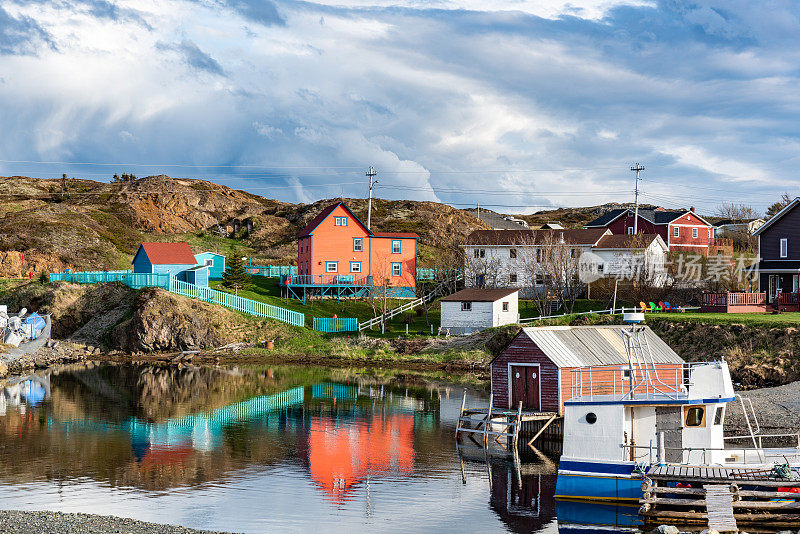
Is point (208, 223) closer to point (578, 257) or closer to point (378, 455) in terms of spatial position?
point (578, 257)

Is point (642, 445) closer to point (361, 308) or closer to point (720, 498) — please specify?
point (720, 498)

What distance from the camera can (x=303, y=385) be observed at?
53.1 metres

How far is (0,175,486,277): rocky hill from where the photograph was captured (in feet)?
333

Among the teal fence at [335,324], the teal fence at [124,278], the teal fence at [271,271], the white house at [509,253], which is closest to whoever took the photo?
the teal fence at [335,324]

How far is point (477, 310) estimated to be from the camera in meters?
65.8

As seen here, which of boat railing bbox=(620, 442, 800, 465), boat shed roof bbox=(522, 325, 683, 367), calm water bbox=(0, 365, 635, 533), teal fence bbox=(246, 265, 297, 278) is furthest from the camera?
teal fence bbox=(246, 265, 297, 278)

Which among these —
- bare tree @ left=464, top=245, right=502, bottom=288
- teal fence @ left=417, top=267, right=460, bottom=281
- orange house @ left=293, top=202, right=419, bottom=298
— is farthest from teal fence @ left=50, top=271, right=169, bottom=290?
bare tree @ left=464, top=245, right=502, bottom=288

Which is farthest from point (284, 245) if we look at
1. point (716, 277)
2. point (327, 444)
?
point (327, 444)

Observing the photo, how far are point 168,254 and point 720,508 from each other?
64.3 meters

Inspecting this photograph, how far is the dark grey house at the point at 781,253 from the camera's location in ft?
220

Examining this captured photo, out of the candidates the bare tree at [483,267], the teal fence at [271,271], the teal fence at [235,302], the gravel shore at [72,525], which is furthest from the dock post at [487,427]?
the teal fence at [271,271]

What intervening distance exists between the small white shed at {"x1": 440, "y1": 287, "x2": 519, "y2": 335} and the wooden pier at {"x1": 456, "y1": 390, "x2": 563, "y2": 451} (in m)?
26.0

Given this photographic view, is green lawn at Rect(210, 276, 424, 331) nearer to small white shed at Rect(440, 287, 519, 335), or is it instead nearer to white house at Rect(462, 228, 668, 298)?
small white shed at Rect(440, 287, 519, 335)

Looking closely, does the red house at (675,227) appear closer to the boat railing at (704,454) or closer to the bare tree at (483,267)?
the bare tree at (483,267)
